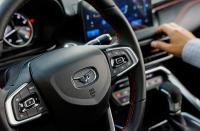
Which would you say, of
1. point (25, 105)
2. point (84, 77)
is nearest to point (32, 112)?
point (25, 105)

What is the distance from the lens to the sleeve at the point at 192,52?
4.52 ft

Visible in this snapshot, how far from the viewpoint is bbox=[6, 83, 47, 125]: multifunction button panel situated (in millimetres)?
820

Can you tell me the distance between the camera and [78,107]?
89cm

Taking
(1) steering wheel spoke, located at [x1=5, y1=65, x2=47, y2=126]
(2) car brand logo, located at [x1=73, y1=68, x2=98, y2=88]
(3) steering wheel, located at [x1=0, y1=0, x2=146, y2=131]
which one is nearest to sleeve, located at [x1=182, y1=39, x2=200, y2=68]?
(3) steering wheel, located at [x1=0, y1=0, x2=146, y2=131]

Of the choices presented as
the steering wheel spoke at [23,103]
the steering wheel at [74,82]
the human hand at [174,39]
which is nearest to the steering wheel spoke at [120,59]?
the steering wheel at [74,82]

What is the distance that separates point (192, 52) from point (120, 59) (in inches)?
A: 18.3

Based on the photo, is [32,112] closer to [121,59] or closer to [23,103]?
[23,103]

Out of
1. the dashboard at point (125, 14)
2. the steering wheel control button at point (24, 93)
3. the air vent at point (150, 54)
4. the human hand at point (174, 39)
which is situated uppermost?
the steering wheel control button at point (24, 93)

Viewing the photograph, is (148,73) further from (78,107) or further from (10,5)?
(10,5)

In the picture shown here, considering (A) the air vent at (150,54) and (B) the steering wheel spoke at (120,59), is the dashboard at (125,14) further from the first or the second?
(B) the steering wheel spoke at (120,59)

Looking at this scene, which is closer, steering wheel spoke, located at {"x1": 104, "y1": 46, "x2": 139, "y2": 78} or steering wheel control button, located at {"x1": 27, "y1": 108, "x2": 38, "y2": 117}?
steering wheel control button, located at {"x1": 27, "y1": 108, "x2": 38, "y2": 117}

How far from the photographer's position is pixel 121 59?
1005mm

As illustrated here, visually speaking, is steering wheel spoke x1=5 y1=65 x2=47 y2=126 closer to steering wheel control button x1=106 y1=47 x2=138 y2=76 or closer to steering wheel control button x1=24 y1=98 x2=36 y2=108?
steering wheel control button x1=24 y1=98 x2=36 y2=108

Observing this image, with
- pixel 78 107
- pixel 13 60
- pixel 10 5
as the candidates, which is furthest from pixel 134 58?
pixel 13 60
